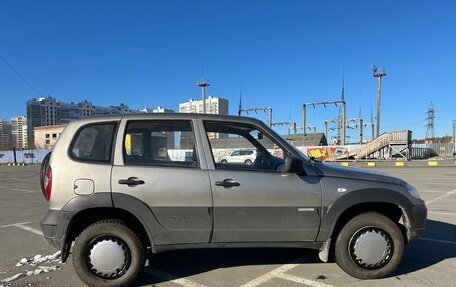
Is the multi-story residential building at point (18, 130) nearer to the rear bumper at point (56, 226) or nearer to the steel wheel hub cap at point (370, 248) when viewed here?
the rear bumper at point (56, 226)

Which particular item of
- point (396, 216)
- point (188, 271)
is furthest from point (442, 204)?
point (188, 271)

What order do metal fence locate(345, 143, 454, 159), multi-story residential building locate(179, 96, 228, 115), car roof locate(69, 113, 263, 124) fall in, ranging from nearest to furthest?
car roof locate(69, 113, 263, 124) < metal fence locate(345, 143, 454, 159) < multi-story residential building locate(179, 96, 228, 115)

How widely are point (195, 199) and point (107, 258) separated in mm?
1160

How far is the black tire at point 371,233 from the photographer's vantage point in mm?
4301

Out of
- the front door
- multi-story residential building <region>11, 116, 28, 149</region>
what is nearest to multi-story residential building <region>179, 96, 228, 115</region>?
the front door

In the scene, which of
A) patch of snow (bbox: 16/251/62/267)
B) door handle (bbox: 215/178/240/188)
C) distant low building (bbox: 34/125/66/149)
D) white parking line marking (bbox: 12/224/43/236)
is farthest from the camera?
distant low building (bbox: 34/125/66/149)

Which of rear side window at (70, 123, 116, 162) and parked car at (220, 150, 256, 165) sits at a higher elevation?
rear side window at (70, 123, 116, 162)

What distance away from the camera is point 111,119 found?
4309 mm

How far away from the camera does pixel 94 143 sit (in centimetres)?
Answer: 422

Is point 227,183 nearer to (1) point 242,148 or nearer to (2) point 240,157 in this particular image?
(2) point 240,157

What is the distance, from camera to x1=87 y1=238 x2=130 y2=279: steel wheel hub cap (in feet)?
13.3

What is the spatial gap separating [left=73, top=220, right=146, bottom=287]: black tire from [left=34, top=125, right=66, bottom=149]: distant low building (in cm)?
7506

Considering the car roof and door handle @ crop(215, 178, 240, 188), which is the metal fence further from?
door handle @ crop(215, 178, 240, 188)

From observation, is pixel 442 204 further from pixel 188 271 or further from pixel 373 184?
pixel 188 271
